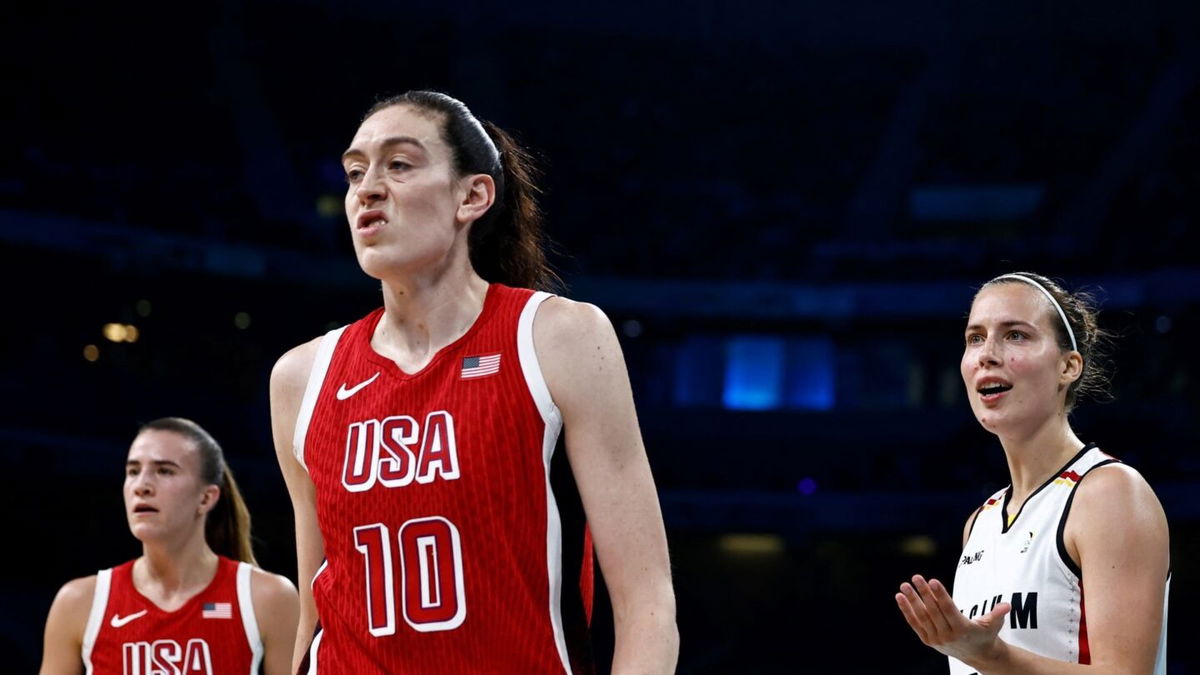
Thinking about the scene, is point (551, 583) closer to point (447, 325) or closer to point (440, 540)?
point (440, 540)

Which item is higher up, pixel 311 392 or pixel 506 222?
pixel 506 222

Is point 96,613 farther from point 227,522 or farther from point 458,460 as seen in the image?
point 458,460

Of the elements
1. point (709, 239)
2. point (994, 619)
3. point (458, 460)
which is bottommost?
point (994, 619)

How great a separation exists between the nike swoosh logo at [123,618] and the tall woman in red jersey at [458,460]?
2589 mm

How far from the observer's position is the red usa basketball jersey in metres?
2.15

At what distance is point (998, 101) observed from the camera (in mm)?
22969

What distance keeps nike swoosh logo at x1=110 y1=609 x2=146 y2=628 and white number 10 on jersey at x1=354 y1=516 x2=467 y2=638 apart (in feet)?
9.40

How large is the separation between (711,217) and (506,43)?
5033mm

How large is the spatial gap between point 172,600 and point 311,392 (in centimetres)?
269

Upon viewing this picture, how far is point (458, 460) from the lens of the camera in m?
2.19

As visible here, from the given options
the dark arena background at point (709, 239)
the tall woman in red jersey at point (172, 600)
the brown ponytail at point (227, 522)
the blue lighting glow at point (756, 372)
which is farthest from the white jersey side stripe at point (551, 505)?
the blue lighting glow at point (756, 372)

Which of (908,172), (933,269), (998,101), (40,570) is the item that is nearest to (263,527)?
(40,570)

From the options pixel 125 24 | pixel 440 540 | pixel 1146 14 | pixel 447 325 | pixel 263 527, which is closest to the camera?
pixel 440 540

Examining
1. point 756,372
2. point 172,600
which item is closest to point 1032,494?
point 172,600
